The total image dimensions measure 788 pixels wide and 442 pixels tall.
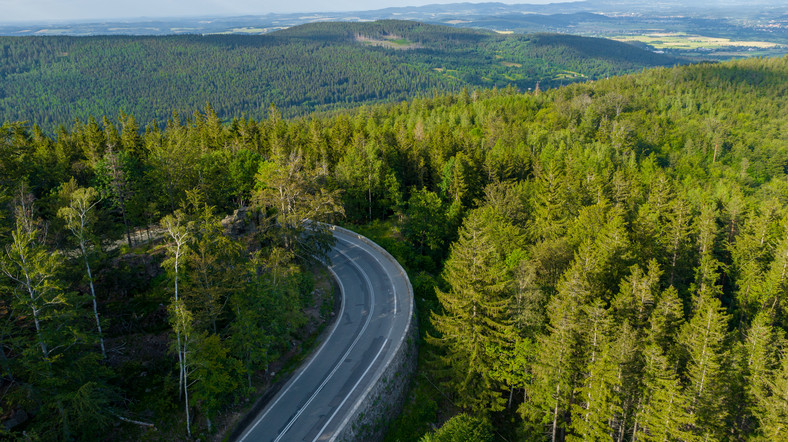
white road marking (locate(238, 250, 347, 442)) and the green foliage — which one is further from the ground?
white road marking (locate(238, 250, 347, 442))

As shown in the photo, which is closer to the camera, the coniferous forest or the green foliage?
the coniferous forest

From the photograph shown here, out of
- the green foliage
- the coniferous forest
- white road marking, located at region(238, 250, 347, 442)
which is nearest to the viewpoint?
the coniferous forest

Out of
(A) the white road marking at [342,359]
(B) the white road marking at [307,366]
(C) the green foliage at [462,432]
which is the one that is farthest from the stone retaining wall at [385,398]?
(B) the white road marking at [307,366]

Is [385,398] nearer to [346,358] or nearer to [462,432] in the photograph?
[346,358]

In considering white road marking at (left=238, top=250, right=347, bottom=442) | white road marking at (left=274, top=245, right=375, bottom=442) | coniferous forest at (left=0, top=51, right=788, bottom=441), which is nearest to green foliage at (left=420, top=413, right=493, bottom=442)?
coniferous forest at (left=0, top=51, right=788, bottom=441)

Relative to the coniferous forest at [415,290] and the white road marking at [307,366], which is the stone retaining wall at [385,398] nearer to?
the coniferous forest at [415,290]

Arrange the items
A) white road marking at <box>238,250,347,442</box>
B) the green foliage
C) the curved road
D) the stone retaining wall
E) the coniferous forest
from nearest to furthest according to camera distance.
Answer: the coniferous forest → the green foliage → white road marking at <box>238,250,347,442</box> → the curved road → the stone retaining wall

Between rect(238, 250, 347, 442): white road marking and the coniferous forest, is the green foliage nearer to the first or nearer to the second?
the coniferous forest
